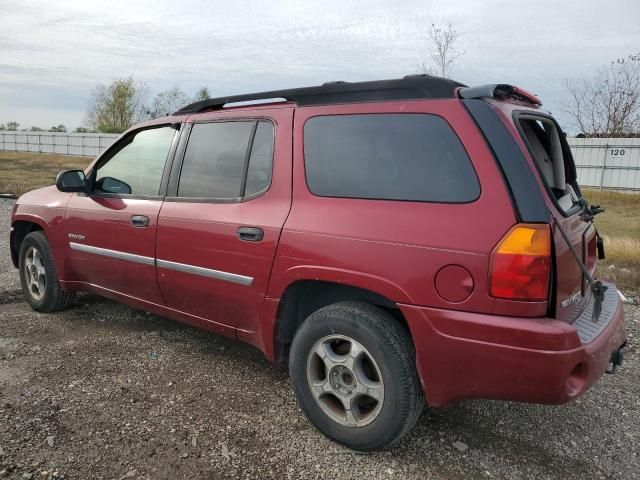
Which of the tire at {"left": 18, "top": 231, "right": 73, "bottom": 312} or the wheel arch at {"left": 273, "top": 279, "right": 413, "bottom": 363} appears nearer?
the wheel arch at {"left": 273, "top": 279, "right": 413, "bottom": 363}

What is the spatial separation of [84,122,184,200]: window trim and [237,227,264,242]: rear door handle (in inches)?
34.9

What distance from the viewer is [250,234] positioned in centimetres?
297

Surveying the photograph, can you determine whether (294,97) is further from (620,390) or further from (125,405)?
(620,390)

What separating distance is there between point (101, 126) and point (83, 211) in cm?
5783

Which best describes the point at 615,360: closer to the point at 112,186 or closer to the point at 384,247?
the point at 384,247

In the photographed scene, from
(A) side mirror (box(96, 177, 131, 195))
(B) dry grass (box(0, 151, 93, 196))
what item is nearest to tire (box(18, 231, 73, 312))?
(A) side mirror (box(96, 177, 131, 195))

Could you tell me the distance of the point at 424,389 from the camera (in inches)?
95.5

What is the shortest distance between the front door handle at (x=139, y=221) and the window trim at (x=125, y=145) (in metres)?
0.15

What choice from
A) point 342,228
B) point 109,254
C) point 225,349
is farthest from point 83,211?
point 342,228

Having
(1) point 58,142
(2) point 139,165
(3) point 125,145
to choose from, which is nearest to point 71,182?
(3) point 125,145

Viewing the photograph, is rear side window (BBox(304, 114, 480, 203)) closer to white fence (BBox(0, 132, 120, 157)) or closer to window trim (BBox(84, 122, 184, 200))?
window trim (BBox(84, 122, 184, 200))

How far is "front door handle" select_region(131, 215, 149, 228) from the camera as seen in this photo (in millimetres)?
3598

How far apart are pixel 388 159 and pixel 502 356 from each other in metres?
1.05

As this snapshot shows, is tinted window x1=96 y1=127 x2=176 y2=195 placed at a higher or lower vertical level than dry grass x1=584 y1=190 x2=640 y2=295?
higher
